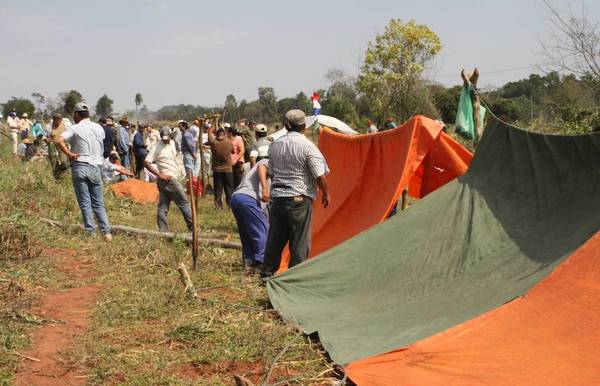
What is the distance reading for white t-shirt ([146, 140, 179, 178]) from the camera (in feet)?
28.6

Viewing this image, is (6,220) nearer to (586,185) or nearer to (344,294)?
(344,294)

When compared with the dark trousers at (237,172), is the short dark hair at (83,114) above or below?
above

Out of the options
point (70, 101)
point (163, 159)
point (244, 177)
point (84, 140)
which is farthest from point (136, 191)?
point (70, 101)

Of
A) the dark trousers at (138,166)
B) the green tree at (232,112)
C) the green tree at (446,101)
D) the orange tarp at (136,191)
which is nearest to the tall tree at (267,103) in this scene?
the green tree at (232,112)

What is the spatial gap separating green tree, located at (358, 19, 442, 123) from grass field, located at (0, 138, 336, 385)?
21.8 m

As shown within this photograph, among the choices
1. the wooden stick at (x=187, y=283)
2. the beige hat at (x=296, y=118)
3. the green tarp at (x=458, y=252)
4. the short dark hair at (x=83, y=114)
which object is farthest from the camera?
the short dark hair at (x=83, y=114)

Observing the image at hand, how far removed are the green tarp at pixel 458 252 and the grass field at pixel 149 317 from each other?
335 mm

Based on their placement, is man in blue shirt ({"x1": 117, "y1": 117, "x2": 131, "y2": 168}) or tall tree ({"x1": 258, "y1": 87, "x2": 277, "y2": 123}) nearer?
man in blue shirt ({"x1": 117, "y1": 117, "x2": 131, "y2": 168})

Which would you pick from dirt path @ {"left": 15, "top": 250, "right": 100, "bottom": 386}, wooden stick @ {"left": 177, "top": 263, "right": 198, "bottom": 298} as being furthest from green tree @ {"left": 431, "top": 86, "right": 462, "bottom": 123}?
wooden stick @ {"left": 177, "top": 263, "right": 198, "bottom": 298}

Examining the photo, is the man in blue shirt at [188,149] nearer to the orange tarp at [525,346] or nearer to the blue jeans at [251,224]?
the blue jeans at [251,224]

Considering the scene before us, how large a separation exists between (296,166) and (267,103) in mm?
41436

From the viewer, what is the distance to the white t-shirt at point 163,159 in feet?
28.6

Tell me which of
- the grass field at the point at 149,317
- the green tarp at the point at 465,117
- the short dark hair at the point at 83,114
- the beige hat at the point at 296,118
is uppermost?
the short dark hair at the point at 83,114

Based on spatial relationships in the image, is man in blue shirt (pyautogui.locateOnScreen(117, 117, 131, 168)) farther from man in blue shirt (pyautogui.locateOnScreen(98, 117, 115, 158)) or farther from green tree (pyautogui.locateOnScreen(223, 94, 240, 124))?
green tree (pyautogui.locateOnScreen(223, 94, 240, 124))
